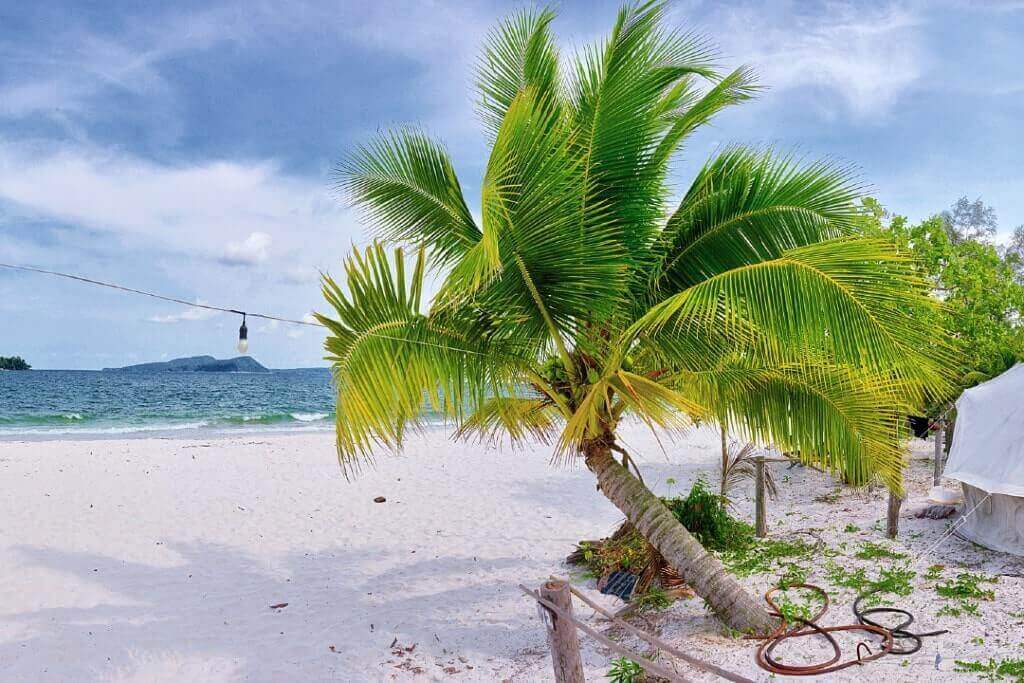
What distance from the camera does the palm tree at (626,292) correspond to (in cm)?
411

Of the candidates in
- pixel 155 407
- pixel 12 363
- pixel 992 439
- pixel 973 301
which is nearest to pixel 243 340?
pixel 992 439

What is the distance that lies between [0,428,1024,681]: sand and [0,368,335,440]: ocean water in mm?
12123

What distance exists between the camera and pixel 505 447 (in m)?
17.8

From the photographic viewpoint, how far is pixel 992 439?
6.87 m

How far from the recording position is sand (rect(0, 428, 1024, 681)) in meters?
5.69

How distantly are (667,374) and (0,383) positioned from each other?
204 feet

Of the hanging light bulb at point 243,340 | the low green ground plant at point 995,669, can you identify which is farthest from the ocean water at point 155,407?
the low green ground plant at point 995,669

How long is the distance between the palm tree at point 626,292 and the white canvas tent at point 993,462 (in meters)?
1.56

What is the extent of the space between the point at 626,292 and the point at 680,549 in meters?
2.10

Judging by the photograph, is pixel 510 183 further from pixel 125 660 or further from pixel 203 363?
pixel 203 363

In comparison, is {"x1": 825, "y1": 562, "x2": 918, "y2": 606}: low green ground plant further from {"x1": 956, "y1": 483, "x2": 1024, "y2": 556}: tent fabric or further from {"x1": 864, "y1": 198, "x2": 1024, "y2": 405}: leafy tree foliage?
{"x1": 864, "y1": 198, "x2": 1024, "y2": 405}: leafy tree foliage

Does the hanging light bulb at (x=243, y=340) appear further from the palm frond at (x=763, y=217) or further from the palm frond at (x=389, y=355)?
the palm frond at (x=763, y=217)

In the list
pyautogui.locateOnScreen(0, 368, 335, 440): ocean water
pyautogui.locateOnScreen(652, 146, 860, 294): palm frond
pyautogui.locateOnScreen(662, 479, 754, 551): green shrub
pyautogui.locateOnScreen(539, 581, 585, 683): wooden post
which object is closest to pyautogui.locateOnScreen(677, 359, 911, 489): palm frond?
pyautogui.locateOnScreen(652, 146, 860, 294): palm frond

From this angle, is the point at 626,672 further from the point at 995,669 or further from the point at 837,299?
the point at 837,299
